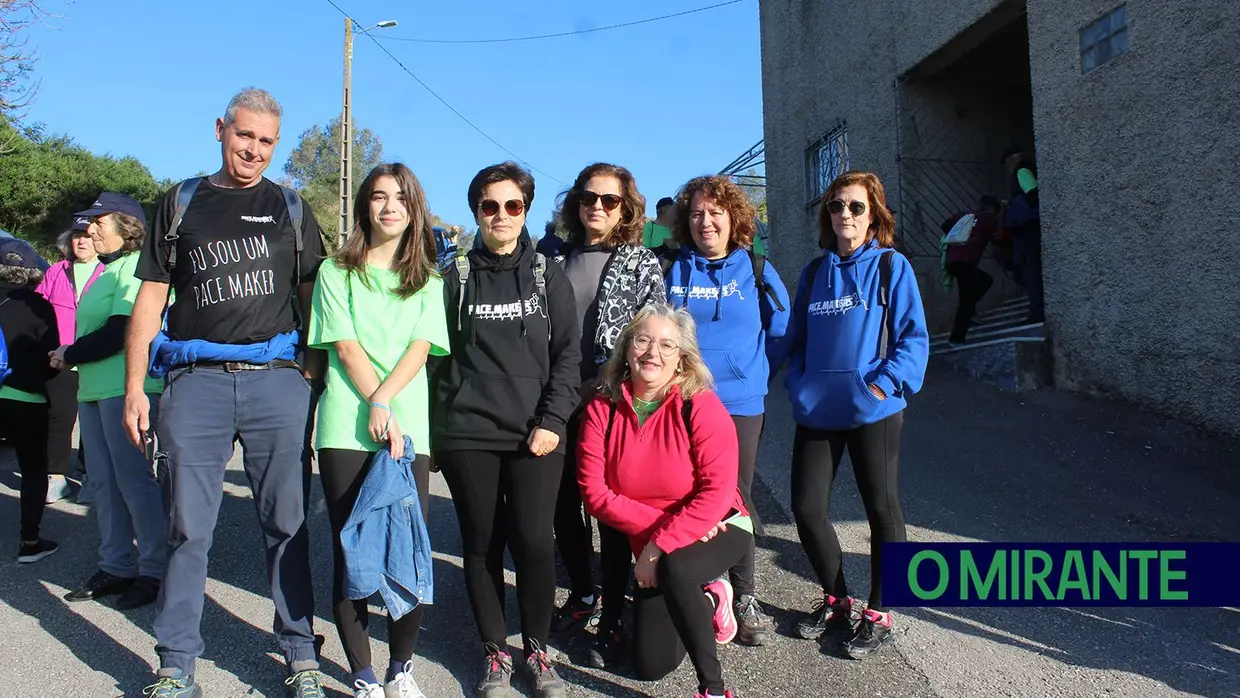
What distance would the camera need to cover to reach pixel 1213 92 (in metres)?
5.77

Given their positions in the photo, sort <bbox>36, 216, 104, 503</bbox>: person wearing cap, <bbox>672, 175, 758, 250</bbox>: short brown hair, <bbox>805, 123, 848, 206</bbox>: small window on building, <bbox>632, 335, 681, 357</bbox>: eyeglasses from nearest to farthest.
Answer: <bbox>632, 335, 681, 357</bbox>: eyeglasses
<bbox>672, 175, 758, 250</bbox>: short brown hair
<bbox>36, 216, 104, 503</bbox>: person wearing cap
<bbox>805, 123, 848, 206</bbox>: small window on building

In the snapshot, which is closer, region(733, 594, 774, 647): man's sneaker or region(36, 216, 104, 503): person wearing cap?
region(733, 594, 774, 647): man's sneaker

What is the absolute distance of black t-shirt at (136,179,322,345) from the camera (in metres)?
2.99

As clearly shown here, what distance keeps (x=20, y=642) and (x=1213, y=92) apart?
7599mm

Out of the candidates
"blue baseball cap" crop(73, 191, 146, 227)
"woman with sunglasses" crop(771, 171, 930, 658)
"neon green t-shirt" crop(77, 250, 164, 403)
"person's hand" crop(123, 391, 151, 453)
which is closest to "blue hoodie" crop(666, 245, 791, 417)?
"woman with sunglasses" crop(771, 171, 930, 658)

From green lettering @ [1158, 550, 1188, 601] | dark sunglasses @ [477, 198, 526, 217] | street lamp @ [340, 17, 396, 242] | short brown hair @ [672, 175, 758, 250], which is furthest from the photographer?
street lamp @ [340, 17, 396, 242]

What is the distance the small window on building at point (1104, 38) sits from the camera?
6.48 m

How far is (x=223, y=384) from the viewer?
298 cm

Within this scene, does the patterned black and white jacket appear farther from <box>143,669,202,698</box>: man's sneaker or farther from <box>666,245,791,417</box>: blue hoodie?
<box>143,669,202,698</box>: man's sneaker

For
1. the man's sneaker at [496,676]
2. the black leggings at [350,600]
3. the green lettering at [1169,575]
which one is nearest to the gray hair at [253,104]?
the black leggings at [350,600]

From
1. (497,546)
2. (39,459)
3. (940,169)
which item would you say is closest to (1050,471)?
(497,546)

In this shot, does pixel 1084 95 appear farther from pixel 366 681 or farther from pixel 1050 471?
pixel 366 681

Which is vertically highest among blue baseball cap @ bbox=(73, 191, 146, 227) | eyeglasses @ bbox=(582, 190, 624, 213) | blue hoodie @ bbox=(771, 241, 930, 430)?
blue baseball cap @ bbox=(73, 191, 146, 227)

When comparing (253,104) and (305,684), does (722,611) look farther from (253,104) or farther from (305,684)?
(253,104)
